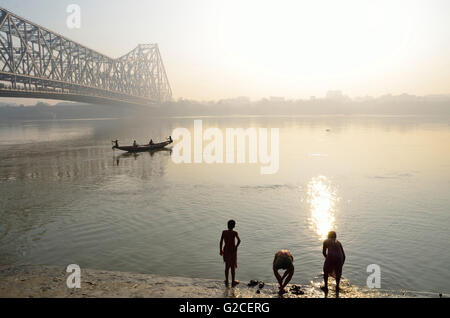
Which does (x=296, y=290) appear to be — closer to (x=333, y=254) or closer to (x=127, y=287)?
(x=333, y=254)

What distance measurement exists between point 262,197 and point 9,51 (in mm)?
67929

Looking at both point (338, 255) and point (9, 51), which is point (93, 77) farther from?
point (338, 255)

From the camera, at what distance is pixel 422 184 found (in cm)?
2350

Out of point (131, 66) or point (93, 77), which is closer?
point (93, 77)

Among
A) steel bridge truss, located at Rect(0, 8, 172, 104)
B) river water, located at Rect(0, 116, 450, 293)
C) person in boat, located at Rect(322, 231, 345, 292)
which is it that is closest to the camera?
person in boat, located at Rect(322, 231, 345, 292)

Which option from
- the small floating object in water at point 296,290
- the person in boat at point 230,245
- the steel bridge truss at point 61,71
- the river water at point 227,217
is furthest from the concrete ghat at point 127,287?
the steel bridge truss at point 61,71

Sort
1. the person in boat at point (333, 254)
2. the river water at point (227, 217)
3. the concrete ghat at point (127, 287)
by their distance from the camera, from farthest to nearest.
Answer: the river water at point (227, 217) < the concrete ghat at point (127, 287) < the person in boat at point (333, 254)

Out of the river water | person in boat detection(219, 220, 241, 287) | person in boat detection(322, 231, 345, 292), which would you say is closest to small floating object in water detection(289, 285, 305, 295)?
person in boat detection(322, 231, 345, 292)

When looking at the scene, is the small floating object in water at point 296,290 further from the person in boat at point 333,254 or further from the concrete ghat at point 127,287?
the person in boat at point 333,254

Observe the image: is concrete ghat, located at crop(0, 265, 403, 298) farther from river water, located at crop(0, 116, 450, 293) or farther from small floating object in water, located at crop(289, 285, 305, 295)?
river water, located at crop(0, 116, 450, 293)

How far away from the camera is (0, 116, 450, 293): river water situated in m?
11.2

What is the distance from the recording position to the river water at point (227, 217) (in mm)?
11156

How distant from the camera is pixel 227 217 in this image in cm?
1631
